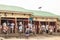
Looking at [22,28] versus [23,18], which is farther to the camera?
[23,18]

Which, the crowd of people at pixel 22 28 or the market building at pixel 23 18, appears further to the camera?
the market building at pixel 23 18

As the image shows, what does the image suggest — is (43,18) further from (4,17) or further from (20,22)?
(4,17)

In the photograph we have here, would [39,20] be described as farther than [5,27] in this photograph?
Yes

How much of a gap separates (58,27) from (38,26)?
5082 mm

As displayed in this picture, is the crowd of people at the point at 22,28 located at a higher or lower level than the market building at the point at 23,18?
lower

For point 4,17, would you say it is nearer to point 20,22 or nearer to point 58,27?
point 20,22

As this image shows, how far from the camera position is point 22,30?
32594 mm

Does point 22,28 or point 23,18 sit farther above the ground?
point 23,18

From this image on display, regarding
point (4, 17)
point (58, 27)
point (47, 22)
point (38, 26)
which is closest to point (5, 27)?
point (4, 17)

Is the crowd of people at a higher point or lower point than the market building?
lower

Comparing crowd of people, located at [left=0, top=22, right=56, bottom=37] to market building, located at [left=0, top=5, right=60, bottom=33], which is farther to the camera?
market building, located at [left=0, top=5, right=60, bottom=33]

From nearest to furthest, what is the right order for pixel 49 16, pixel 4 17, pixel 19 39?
pixel 19 39, pixel 4 17, pixel 49 16

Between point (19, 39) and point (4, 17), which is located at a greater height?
point (4, 17)

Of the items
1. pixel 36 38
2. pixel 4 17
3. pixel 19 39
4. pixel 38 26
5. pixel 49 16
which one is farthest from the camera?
pixel 49 16
